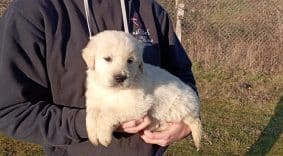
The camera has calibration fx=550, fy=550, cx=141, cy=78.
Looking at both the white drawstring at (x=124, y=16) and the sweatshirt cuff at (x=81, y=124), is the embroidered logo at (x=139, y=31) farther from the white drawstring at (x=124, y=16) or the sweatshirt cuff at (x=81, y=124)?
the sweatshirt cuff at (x=81, y=124)

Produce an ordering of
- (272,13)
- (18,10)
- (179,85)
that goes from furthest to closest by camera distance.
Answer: (272,13) < (179,85) < (18,10)

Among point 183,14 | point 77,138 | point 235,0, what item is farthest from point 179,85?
point 235,0

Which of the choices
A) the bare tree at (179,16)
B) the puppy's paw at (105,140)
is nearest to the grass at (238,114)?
the bare tree at (179,16)

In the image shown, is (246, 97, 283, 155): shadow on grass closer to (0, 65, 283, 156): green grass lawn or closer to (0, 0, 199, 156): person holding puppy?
(0, 65, 283, 156): green grass lawn

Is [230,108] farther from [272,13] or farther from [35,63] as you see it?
[35,63]

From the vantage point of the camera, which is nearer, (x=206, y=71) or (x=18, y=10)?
(x=18, y=10)

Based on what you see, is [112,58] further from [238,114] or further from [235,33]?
[235,33]

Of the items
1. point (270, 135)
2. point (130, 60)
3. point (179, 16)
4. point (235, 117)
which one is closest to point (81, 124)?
point (130, 60)
